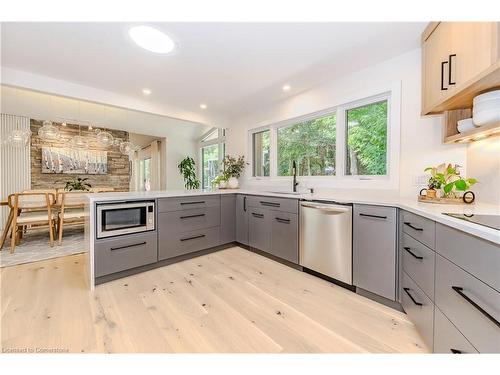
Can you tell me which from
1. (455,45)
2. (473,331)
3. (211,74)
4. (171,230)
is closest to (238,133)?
(211,74)

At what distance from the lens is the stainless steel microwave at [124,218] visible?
83.5 inches

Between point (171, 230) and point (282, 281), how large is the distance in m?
1.42

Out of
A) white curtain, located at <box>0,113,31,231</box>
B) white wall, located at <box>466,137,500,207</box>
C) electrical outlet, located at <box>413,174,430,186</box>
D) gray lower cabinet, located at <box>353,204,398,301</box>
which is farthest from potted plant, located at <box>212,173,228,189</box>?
white curtain, located at <box>0,113,31,231</box>

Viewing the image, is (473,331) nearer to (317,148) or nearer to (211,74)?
(317,148)

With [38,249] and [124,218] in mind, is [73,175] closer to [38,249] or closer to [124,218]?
[38,249]

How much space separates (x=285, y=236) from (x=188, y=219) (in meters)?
1.25

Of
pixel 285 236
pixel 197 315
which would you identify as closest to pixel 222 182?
pixel 285 236

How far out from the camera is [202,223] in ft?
9.53

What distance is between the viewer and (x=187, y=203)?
276cm

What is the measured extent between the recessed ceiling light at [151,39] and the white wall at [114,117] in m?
1.61

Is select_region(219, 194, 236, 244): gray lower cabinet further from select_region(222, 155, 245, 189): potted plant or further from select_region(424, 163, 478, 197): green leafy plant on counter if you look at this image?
select_region(424, 163, 478, 197): green leafy plant on counter
